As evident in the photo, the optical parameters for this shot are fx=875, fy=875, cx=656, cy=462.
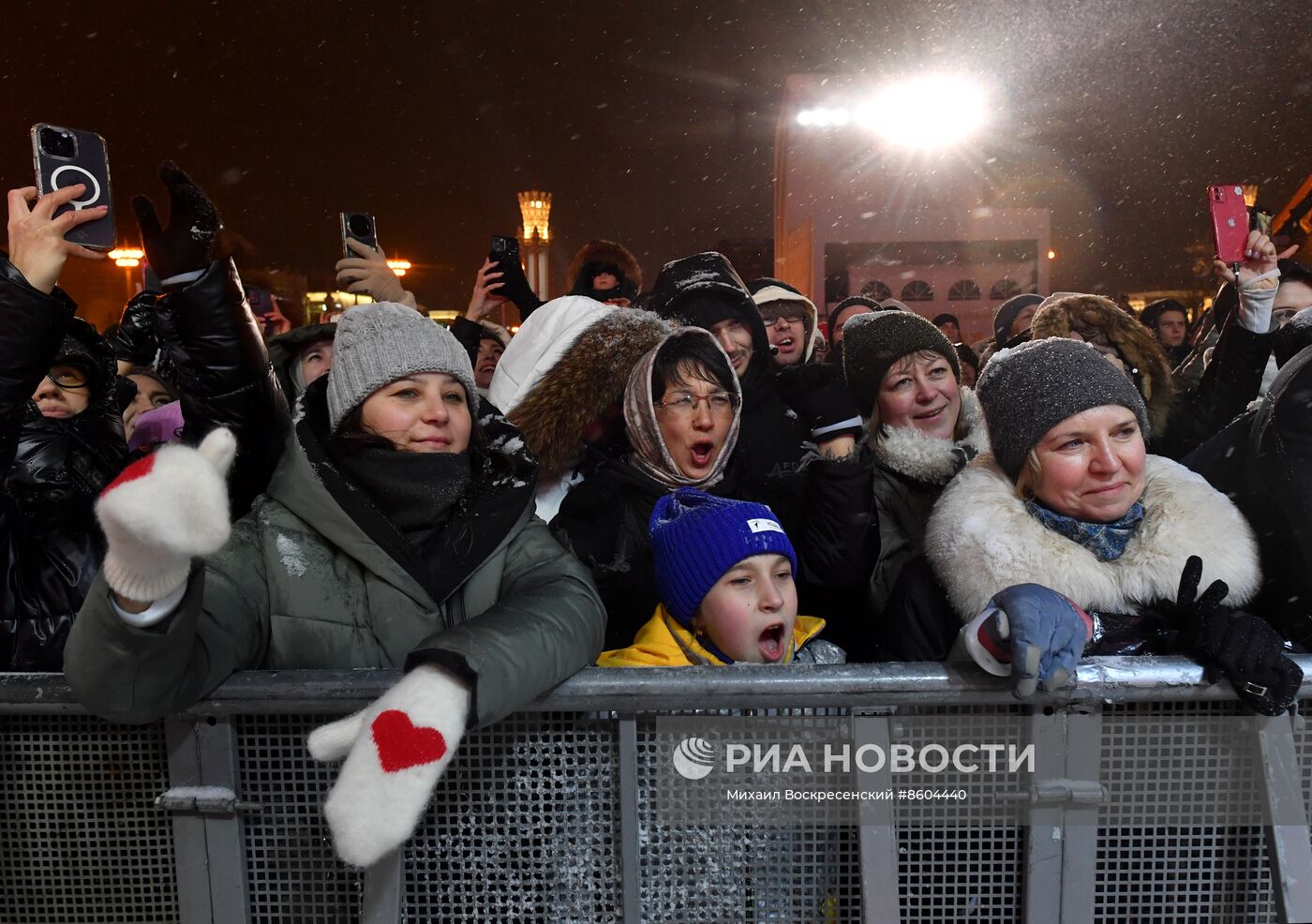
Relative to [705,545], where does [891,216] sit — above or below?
above

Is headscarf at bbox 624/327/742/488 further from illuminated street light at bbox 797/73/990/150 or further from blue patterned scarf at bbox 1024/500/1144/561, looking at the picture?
illuminated street light at bbox 797/73/990/150

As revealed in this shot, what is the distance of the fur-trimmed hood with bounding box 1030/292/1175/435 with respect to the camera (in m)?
3.64

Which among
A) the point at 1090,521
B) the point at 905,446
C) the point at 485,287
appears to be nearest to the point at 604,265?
the point at 485,287

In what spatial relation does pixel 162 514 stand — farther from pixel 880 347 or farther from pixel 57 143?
pixel 880 347

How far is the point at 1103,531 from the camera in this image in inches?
84.1

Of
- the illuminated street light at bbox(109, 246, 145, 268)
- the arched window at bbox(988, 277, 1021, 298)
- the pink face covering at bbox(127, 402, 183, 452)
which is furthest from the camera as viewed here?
the illuminated street light at bbox(109, 246, 145, 268)

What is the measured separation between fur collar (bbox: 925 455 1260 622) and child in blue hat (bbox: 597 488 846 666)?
1.32ft

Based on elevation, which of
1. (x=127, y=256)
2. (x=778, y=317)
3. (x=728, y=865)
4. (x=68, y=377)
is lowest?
(x=728, y=865)

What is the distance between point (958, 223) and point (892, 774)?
10.7m

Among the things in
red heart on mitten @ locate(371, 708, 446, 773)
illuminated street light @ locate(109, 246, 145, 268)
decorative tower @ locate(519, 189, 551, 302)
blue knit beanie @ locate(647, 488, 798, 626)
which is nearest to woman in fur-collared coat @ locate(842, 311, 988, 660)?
blue knit beanie @ locate(647, 488, 798, 626)

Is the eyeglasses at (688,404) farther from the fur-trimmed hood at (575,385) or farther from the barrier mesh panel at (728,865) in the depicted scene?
the barrier mesh panel at (728,865)

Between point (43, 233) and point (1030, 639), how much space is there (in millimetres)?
2256

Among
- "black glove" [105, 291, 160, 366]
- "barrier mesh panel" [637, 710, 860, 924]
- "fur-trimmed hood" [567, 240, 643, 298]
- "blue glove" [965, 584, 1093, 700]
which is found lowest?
"barrier mesh panel" [637, 710, 860, 924]

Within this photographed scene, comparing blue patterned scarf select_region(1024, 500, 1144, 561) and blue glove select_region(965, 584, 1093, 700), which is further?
blue patterned scarf select_region(1024, 500, 1144, 561)
